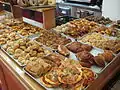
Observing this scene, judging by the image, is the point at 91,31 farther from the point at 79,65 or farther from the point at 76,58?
the point at 79,65

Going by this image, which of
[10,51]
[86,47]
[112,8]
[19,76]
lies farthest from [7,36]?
[112,8]

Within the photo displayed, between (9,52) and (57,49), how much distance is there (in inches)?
15.7

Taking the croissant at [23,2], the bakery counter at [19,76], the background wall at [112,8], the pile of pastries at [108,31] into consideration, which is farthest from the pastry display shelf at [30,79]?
the background wall at [112,8]

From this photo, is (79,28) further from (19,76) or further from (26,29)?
(19,76)

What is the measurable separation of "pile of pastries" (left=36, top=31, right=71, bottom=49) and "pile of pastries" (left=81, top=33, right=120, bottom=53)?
0.19m

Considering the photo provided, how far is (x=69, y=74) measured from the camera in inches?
35.6

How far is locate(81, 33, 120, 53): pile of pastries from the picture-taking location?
123 centimetres

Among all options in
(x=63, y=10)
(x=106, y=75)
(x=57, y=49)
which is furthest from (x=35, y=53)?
(x=63, y=10)

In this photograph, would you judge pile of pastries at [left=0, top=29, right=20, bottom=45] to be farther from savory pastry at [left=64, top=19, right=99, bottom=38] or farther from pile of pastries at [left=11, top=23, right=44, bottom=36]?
savory pastry at [left=64, top=19, right=99, bottom=38]

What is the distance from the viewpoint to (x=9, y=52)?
4.07ft

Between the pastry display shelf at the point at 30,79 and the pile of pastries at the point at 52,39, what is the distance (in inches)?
13.7

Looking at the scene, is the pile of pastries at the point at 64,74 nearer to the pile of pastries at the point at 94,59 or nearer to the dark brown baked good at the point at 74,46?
the pile of pastries at the point at 94,59

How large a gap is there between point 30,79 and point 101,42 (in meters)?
0.72

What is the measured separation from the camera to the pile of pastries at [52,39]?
4.39 feet
